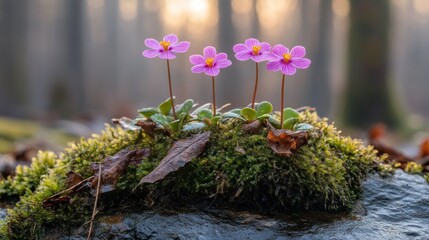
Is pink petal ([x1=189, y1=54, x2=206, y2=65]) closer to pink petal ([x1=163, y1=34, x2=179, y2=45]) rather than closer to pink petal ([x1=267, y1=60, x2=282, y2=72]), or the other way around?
pink petal ([x1=163, y1=34, x2=179, y2=45])

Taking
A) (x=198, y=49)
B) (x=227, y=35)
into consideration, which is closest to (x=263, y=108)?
(x=227, y=35)

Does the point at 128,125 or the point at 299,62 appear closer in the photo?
the point at 299,62

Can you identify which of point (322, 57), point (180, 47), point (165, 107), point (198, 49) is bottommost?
point (322, 57)

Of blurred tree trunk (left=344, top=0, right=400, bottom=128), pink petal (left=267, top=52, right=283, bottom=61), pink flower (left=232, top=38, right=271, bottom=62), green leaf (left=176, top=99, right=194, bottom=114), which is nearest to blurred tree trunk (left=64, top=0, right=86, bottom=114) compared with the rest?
blurred tree trunk (left=344, top=0, right=400, bottom=128)

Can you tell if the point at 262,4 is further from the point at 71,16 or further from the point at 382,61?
the point at 382,61

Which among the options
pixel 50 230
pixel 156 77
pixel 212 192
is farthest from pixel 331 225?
pixel 156 77

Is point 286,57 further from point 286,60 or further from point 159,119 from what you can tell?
point 159,119
